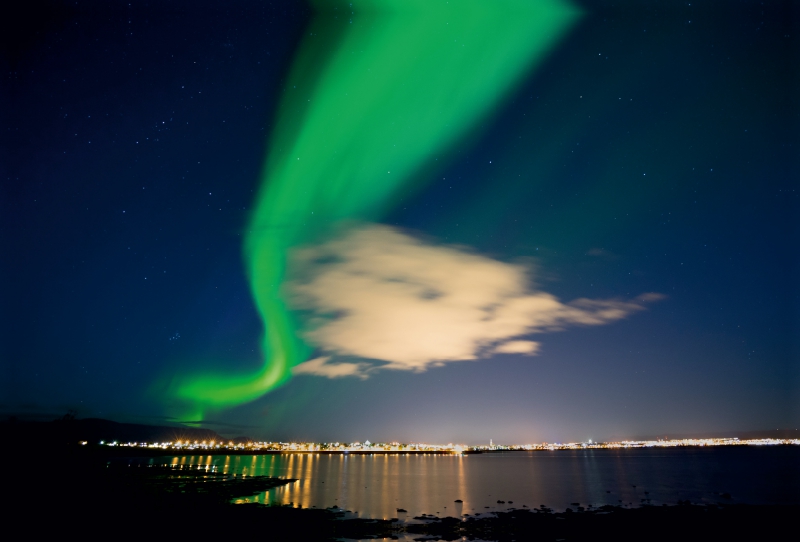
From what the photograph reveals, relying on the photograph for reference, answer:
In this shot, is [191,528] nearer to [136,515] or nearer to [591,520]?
[136,515]

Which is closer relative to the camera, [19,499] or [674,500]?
[19,499]

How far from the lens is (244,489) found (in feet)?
183

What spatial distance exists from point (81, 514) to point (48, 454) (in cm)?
4866

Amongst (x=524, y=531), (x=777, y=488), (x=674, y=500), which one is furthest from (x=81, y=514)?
(x=777, y=488)

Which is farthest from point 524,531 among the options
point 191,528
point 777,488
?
point 777,488

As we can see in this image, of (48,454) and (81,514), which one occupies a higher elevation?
(48,454)

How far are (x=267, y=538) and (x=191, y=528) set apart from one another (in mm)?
5782

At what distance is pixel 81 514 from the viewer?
3438 cm

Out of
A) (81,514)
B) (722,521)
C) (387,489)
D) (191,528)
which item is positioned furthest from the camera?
(387,489)

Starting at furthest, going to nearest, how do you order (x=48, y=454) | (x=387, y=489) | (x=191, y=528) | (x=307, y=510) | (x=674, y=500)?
(x=48, y=454)
(x=387, y=489)
(x=674, y=500)
(x=307, y=510)
(x=191, y=528)

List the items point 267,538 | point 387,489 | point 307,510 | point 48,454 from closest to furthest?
1. point 267,538
2. point 307,510
3. point 387,489
4. point 48,454

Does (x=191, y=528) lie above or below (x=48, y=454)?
below

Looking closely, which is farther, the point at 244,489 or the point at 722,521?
the point at 244,489

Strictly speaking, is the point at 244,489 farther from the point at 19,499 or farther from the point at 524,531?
the point at 524,531
